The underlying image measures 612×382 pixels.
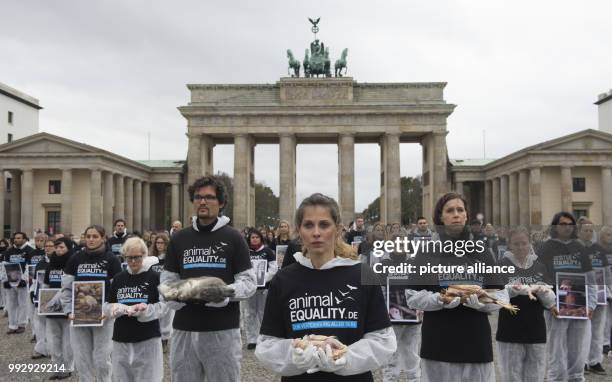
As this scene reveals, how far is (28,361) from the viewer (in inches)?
458

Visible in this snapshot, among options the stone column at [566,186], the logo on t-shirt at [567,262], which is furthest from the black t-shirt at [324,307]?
the stone column at [566,186]

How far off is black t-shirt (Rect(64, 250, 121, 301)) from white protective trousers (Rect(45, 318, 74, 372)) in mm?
2090

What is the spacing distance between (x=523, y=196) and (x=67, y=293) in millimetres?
50236

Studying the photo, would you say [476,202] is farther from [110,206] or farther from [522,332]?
[522,332]

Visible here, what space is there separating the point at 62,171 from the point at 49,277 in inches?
1914

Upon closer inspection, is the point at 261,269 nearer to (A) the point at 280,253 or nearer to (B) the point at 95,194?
(A) the point at 280,253

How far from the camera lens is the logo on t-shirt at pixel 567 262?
7.70 m

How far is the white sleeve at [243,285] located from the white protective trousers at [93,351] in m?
3.20

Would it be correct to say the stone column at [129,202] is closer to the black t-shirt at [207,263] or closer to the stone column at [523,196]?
the stone column at [523,196]

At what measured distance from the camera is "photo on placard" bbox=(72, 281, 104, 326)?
802 cm

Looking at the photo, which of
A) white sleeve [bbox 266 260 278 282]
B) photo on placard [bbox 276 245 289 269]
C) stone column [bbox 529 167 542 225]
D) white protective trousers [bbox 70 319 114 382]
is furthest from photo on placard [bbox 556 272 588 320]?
stone column [bbox 529 167 542 225]

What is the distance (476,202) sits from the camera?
69188 millimetres

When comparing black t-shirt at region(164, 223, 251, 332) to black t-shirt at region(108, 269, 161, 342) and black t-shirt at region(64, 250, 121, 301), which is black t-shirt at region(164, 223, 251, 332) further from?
black t-shirt at region(64, 250, 121, 301)

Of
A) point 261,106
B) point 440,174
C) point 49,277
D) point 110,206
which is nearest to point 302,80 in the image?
point 261,106
